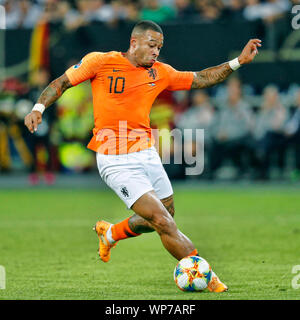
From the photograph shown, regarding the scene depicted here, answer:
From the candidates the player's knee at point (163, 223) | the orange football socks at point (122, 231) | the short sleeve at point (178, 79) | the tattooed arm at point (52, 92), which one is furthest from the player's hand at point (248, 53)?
the orange football socks at point (122, 231)

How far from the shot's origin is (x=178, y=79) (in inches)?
332

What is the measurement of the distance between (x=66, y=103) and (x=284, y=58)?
19.1ft

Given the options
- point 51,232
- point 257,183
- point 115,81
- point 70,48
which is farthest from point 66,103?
point 115,81

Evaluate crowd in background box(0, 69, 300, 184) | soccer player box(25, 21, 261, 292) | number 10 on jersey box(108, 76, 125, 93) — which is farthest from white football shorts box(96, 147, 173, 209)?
crowd in background box(0, 69, 300, 184)

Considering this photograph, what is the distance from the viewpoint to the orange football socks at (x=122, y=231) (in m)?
8.89

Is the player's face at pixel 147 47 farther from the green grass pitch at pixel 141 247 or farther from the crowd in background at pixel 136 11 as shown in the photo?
the crowd in background at pixel 136 11

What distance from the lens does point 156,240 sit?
1184cm

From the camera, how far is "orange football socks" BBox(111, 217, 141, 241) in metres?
8.89

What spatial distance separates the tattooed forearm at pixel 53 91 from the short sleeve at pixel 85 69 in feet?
0.21

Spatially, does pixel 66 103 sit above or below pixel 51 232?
above
